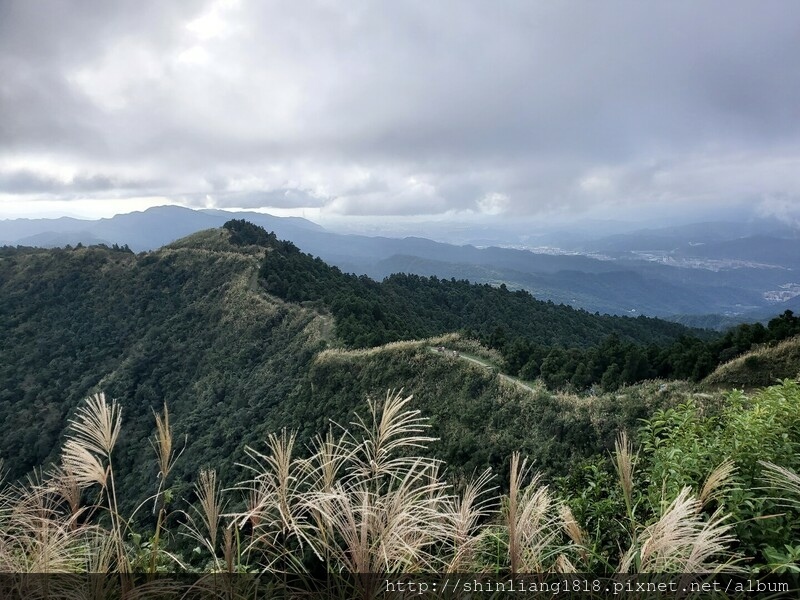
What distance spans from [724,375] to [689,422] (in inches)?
447

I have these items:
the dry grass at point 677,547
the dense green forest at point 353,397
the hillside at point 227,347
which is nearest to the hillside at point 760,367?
the dense green forest at point 353,397

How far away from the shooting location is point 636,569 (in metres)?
2.36

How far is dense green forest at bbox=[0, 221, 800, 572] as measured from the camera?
281 centimetres

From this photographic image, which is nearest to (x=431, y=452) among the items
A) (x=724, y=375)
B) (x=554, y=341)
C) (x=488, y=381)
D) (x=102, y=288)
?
(x=488, y=381)

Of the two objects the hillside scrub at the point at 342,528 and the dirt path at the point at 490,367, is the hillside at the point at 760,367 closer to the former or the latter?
the dirt path at the point at 490,367

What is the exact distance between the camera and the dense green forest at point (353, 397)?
2807 mm

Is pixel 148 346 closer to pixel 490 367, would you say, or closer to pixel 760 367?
pixel 490 367

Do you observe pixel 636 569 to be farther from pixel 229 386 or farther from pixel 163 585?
pixel 229 386

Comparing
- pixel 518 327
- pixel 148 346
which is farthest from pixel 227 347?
pixel 518 327

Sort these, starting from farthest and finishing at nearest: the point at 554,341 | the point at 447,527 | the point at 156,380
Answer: the point at 554,341
the point at 156,380
the point at 447,527

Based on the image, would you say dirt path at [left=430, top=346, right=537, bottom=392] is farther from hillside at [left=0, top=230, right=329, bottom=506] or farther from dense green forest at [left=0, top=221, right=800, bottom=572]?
hillside at [left=0, top=230, right=329, bottom=506]

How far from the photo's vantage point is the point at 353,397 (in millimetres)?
20344

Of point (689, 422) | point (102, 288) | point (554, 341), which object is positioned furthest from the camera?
point (102, 288)

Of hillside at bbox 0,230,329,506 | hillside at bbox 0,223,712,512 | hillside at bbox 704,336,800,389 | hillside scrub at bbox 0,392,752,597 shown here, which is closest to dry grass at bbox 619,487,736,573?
hillside scrub at bbox 0,392,752,597
